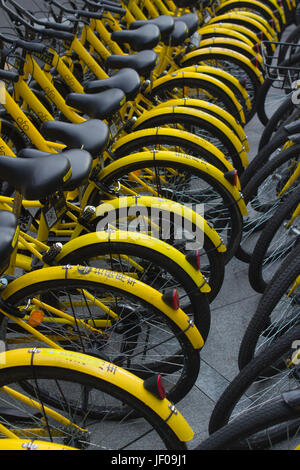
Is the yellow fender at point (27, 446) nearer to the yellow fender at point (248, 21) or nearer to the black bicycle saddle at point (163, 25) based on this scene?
the black bicycle saddle at point (163, 25)

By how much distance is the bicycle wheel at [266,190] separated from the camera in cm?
301

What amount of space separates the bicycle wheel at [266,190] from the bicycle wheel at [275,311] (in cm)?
79

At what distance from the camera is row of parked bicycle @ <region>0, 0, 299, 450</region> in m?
1.97

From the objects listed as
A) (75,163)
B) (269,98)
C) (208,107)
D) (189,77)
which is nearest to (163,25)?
(189,77)

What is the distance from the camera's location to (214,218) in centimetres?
341

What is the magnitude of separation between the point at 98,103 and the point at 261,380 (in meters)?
1.64

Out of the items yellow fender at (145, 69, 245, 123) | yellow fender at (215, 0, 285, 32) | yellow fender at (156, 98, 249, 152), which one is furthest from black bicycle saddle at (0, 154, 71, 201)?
yellow fender at (215, 0, 285, 32)

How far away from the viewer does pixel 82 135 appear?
2457 millimetres

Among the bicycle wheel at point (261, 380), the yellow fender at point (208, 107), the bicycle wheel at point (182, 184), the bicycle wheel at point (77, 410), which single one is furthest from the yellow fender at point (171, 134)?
the bicycle wheel at point (77, 410)

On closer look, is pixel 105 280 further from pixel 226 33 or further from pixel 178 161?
pixel 226 33

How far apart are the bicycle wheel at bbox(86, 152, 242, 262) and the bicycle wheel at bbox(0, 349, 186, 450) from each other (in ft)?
3.79

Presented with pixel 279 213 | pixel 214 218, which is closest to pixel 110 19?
pixel 214 218

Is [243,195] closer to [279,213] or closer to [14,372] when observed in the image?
[279,213]
